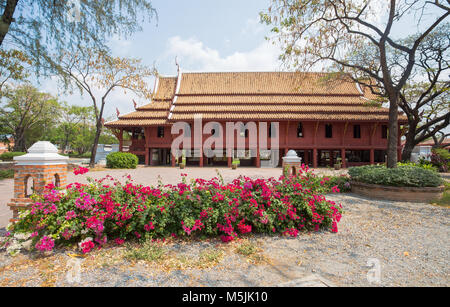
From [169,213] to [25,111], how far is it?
37630 mm

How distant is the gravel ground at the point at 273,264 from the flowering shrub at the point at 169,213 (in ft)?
0.79

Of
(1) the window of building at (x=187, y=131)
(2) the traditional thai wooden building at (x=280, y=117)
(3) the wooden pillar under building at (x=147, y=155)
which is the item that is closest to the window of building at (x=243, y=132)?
(2) the traditional thai wooden building at (x=280, y=117)

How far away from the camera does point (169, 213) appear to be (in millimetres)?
3666

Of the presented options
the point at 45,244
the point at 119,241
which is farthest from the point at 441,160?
the point at 45,244

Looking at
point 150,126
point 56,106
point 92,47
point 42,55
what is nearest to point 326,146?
point 150,126

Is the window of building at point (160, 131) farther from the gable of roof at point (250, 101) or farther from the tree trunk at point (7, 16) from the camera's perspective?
the tree trunk at point (7, 16)

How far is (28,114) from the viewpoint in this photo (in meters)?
30.5

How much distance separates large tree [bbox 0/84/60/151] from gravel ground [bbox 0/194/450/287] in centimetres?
3555

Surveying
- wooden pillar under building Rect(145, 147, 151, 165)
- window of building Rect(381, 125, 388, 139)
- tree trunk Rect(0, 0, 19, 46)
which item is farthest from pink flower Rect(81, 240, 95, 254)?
window of building Rect(381, 125, 388, 139)

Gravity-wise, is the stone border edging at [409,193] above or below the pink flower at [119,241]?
above

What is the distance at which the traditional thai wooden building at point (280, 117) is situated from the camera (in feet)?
59.7

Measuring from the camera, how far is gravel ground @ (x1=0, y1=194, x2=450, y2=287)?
2449 millimetres
